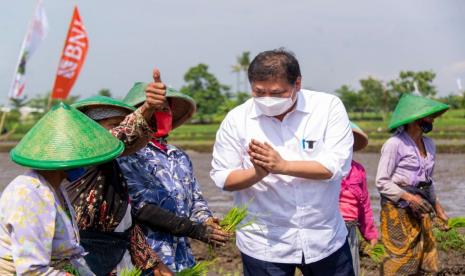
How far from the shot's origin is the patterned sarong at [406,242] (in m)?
4.66

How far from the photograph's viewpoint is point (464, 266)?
5770mm

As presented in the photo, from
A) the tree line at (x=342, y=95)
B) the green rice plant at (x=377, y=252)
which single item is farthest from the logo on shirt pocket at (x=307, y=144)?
the tree line at (x=342, y=95)

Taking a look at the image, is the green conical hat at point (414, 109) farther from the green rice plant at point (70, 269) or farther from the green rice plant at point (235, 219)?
the green rice plant at point (70, 269)

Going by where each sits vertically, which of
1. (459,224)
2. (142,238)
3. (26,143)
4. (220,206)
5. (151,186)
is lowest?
(220,206)

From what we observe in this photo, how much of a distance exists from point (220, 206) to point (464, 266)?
5971mm

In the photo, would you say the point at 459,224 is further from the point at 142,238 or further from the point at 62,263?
the point at 62,263

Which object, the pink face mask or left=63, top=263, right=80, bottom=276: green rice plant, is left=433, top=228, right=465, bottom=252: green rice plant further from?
left=63, top=263, right=80, bottom=276: green rice plant

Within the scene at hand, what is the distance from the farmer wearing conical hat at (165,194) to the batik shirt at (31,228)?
79 centimetres

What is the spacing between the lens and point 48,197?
2.00 m

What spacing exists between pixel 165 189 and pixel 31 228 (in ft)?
3.54

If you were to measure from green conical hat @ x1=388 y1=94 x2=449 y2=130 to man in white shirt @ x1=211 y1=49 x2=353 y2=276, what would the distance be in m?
1.82

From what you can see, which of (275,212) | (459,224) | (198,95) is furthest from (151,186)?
(198,95)

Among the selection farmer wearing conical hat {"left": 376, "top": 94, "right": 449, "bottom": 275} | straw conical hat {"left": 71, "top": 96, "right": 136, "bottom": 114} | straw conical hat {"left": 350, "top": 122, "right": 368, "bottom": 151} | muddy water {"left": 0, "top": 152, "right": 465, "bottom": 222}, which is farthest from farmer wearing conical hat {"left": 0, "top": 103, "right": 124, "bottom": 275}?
muddy water {"left": 0, "top": 152, "right": 465, "bottom": 222}

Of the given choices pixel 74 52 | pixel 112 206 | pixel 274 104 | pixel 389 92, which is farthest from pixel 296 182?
pixel 389 92
